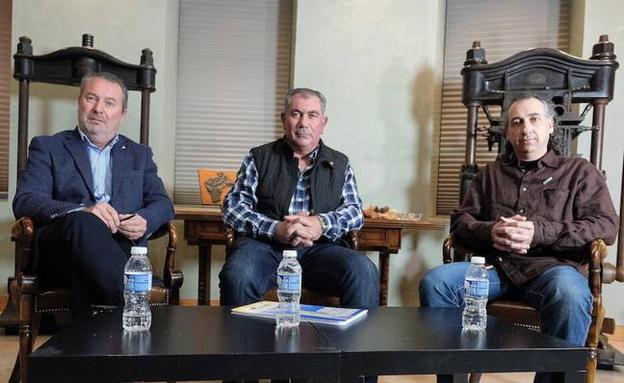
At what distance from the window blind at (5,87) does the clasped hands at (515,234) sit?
284 cm

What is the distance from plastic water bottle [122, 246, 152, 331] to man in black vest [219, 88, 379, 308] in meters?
0.72

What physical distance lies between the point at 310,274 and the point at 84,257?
32.2 inches

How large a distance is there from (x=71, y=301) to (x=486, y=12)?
2863 millimetres

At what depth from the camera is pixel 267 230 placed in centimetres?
223

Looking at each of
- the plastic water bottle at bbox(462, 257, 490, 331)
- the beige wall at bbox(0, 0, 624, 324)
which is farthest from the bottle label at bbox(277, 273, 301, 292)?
the beige wall at bbox(0, 0, 624, 324)

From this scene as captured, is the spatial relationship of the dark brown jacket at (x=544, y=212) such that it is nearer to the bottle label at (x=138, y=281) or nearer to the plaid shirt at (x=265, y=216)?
the plaid shirt at (x=265, y=216)

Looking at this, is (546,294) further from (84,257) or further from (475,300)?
(84,257)

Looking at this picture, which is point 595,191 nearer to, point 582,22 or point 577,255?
point 577,255

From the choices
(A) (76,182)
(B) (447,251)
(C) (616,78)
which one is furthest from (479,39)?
(A) (76,182)

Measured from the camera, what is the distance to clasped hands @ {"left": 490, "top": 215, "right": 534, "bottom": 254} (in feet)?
6.64

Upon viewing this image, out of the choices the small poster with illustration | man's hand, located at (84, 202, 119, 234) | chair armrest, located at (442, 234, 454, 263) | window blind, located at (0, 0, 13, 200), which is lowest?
chair armrest, located at (442, 234, 454, 263)

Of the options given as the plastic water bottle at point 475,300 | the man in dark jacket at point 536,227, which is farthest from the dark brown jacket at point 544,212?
the plastic water bottle at point 475,300

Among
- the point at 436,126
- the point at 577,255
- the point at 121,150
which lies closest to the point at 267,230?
the point at 121,150

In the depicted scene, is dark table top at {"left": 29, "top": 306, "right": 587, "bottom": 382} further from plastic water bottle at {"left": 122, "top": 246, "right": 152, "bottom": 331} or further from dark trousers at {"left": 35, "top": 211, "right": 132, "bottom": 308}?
dark trousers at {"left": 35, "top": 211, "right": 132, "bottom": 308}
